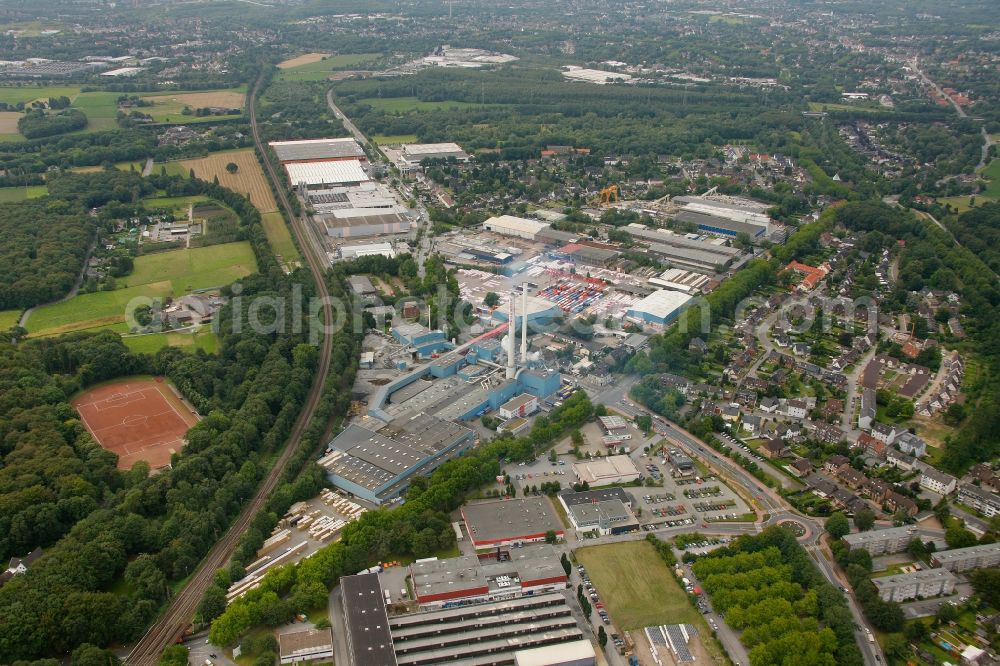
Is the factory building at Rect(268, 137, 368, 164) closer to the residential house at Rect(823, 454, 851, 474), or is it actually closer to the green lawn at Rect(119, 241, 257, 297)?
the green lawn at Rect(119, 241, 257, 297)

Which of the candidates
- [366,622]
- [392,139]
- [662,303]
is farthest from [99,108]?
[366,622]

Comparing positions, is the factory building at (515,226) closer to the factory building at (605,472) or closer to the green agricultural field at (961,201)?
the factory building at (605,472)

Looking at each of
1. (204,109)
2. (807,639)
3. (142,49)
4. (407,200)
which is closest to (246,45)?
(142,49)

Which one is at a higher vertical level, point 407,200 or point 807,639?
point 807,639

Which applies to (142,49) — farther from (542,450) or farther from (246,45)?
(542,450)

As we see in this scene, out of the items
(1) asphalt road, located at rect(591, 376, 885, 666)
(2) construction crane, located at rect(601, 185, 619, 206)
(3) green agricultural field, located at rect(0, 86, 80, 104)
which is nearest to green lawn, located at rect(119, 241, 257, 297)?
(1) asphalt road, located at rect(591, 376, 885, 666)

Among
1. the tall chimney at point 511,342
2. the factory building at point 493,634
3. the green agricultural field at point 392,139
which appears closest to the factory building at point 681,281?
the tall chimney at point 511,342
